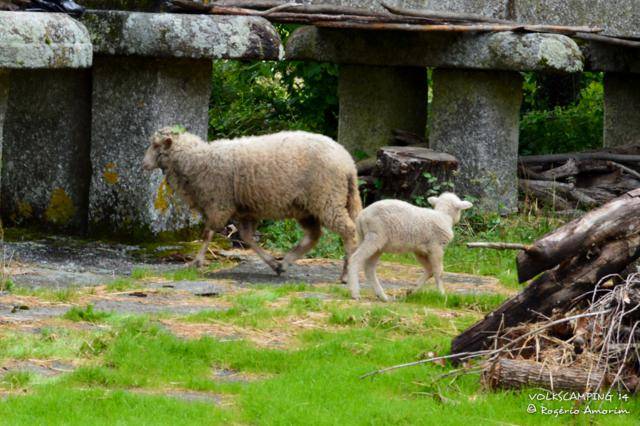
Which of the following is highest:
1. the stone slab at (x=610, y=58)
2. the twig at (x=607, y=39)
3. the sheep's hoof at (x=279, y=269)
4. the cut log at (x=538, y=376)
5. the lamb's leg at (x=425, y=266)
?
the twig at (x=607, y=39)

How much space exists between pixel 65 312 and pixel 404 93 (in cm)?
652

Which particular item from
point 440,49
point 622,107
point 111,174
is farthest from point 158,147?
point 622,107

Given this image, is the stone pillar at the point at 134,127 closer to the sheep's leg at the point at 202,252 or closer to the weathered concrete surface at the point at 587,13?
the sheep's leg at the point at 202,252

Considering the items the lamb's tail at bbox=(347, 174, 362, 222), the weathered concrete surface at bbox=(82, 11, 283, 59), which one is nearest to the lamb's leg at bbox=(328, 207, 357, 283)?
Result: the lamb's tail at bbox=(347, 174, 362, 222)

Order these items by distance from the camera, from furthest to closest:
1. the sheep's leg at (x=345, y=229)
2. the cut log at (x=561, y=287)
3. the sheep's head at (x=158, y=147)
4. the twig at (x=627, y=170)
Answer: the twig at (x=627, y=170) < the sheep's head at (x=158, y=147) < the sheep's leg at (x=345, y=229) < the cut log at (x=561, y=287)

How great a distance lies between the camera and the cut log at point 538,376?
6285 mm

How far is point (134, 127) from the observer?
1081 cm

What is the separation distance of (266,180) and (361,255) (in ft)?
4.60

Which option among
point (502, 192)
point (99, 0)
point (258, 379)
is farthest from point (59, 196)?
point (258, 379)

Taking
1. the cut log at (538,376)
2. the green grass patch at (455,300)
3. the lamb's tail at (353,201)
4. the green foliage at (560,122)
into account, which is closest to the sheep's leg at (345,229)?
the lamb's tail at (353,201)

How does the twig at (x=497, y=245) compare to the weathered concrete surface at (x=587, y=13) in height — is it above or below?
below

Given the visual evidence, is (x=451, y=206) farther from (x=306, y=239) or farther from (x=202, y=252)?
(x=202, y=252)

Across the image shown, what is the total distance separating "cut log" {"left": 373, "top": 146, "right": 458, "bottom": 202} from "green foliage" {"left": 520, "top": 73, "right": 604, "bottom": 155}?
11.1 ft

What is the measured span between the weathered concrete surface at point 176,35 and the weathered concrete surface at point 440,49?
2207mm
